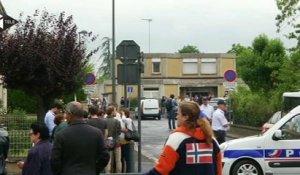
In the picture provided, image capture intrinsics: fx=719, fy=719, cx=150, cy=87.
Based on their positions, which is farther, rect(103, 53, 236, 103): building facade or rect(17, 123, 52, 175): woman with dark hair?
rect(103, 53, 236, 103): building facade

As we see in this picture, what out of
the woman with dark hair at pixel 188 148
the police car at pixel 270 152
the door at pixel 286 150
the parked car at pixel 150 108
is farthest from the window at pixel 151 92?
the woman with dark hair at pixel 188 148

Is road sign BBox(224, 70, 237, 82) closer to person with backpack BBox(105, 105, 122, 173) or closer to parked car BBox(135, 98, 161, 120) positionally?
person with backpack BBox(105, 105, 122, 173)

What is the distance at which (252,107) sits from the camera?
30953 mm

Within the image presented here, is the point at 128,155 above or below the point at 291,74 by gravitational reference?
below

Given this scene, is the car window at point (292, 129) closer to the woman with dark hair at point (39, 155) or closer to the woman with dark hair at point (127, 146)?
the woman with dark hair at point (127, 146)

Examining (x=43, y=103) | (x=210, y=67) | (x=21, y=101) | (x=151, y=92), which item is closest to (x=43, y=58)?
(x=43, y=103)

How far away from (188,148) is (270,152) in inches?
312

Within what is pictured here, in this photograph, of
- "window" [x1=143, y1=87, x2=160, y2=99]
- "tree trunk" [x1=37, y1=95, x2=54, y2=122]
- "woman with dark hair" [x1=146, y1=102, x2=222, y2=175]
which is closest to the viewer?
"woman with dark hair" [x1=146, y1=102, x2=222, y2=175]

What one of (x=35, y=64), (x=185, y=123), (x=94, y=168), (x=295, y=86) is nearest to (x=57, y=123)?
(x=94, y=168)

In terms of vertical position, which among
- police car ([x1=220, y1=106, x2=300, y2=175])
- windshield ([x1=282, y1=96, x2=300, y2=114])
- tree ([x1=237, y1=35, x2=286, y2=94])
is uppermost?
tree ([x1=237, y1=35, x2=286, y2=94])

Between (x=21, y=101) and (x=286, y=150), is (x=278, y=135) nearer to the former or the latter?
(x=286, y=150)

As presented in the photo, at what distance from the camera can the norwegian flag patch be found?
6523 mm

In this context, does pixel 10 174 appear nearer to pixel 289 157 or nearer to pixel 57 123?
pixel 57 123

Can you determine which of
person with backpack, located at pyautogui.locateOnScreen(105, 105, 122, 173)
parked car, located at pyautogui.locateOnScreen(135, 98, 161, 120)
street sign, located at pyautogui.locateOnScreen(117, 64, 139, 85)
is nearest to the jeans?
person with backpack, located at pyautogui.locateOnScreen(105, 105, 122, 173)
